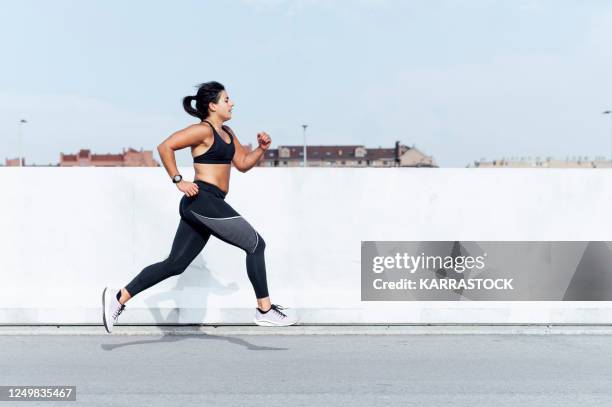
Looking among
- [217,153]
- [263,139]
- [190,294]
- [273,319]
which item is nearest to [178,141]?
[217,153]

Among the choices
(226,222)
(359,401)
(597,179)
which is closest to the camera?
(359,401)

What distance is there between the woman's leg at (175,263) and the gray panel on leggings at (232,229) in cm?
15

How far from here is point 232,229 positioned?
6562 millimetres

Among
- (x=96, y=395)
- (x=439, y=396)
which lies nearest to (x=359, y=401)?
(x=439, y=396)

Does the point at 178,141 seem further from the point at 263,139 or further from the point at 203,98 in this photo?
the point at 263,139

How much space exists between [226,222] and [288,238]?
1715 millimetres

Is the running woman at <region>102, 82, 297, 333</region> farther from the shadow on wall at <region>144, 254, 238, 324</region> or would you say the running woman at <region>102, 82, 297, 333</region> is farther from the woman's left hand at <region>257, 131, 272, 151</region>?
the shadow on wall at <region>144, 254, 238, 324</region>

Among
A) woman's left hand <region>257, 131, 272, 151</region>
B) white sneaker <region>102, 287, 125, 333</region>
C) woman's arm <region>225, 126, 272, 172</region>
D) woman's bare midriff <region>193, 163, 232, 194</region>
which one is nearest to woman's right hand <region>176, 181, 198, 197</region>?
woman's bare midriff <region>193, 163, 232, 194</region>

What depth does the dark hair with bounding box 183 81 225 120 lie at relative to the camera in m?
6.91

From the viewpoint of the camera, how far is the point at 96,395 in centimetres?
514

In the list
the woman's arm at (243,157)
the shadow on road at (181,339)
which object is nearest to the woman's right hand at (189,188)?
the woman's arm at (243,157)

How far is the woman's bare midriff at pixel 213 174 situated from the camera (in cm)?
671

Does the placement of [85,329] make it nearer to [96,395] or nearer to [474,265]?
[96,395]

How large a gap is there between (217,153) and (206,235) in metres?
0.66
